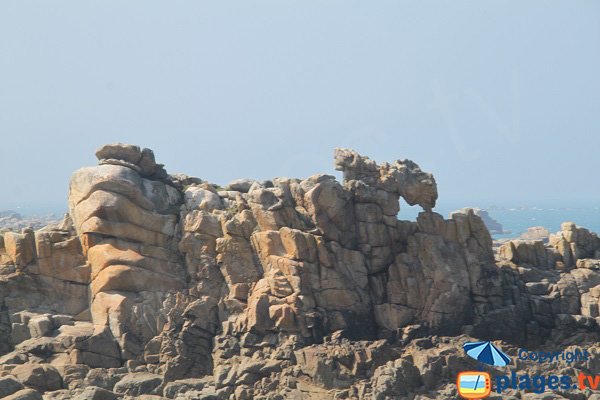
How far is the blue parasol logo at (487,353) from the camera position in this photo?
1811 inches

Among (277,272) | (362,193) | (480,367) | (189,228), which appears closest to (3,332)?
(189,228)

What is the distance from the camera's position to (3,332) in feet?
161

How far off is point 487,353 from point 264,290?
12336 millimetres

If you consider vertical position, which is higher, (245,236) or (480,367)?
(245,236)

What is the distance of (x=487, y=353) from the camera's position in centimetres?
4662

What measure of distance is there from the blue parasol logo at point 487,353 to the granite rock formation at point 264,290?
85cm

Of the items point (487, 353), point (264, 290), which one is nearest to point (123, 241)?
point (264, 290)

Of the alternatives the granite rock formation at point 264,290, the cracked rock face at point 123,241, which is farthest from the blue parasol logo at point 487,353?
the cracked rock face at point 123,241

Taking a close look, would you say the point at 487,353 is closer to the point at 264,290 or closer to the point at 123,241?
the point at 264,290

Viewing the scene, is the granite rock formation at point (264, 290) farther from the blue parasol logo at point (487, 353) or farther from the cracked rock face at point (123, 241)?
the blue parasol logo at point (487, 353)

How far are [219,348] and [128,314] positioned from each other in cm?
527

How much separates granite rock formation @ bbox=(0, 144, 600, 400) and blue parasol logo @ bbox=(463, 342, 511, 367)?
85 cm

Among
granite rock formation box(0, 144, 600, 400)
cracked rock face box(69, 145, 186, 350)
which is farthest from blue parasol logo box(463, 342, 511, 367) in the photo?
cracked rock face box(69, 145, 186, 350)

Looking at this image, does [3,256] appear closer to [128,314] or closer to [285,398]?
[128,314]
